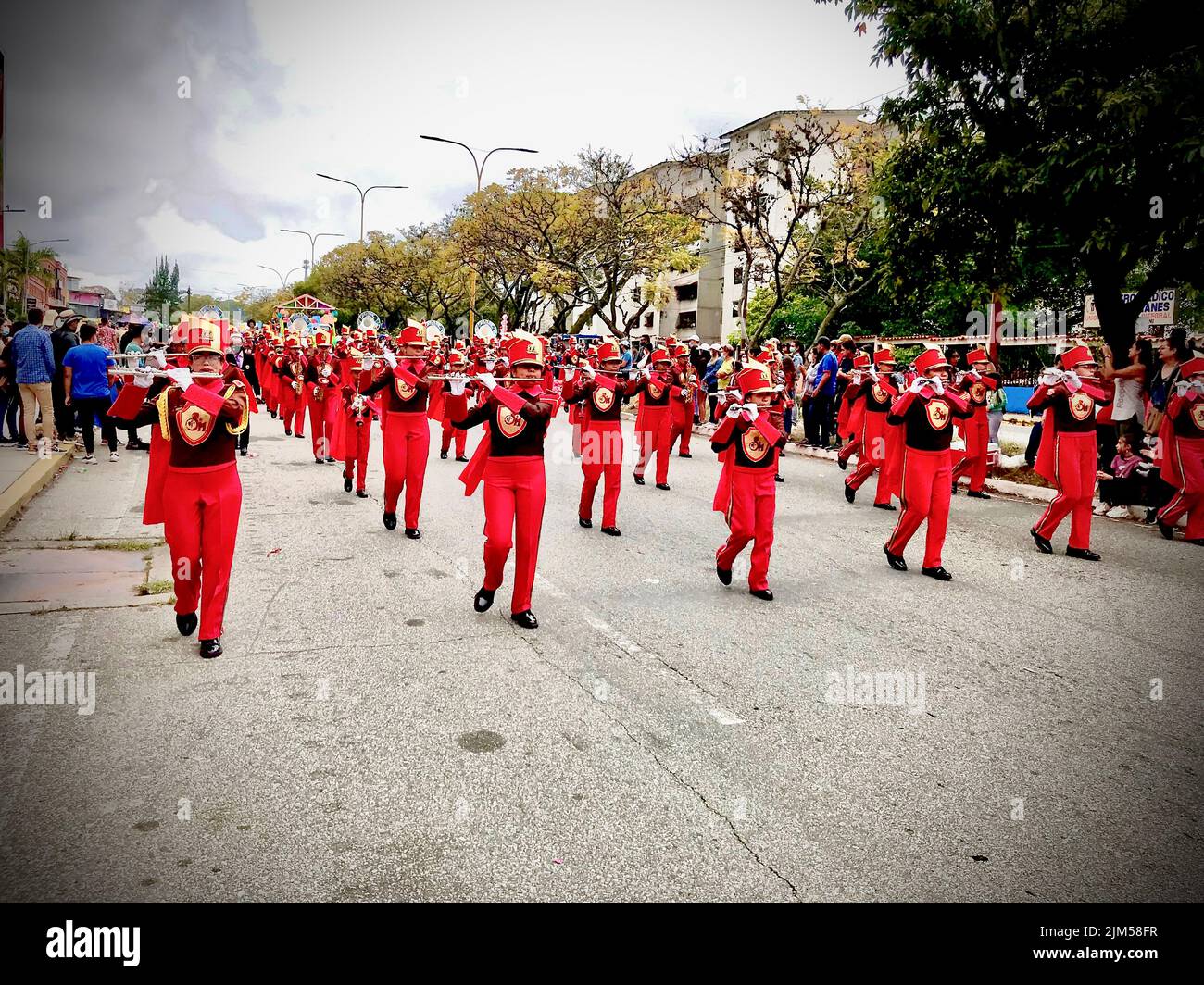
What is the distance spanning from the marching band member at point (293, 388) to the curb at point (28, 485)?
464 cm

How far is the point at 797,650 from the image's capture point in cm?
577

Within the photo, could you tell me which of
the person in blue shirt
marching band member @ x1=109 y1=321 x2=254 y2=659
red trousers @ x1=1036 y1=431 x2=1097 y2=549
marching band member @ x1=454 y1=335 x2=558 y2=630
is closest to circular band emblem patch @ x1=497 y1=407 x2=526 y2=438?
marching band member @ x1=454 y1=335 x2=558 y2=630

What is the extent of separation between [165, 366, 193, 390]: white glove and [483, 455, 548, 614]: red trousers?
2071 mm

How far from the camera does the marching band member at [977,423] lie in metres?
10.7

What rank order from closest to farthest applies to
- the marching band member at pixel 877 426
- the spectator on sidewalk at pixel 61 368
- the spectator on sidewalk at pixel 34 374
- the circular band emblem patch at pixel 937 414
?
the circular band emblem patch at pixel 937 414 → the marching band member at pixel 877 426 → the spectator on sidewalk at pixel 34 374 → the spectator on sidewalk at pixel 61 368

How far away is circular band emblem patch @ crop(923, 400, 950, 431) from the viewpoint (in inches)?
304

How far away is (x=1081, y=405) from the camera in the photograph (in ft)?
28.1

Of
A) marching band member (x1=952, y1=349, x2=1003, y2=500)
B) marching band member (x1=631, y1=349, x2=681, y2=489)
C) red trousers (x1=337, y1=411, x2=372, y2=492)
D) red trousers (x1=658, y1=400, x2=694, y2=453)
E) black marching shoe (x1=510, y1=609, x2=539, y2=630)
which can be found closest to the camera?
black marching shoe (x1=510, y1=609, x2=539, y2=630)

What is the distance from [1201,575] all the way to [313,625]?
7.89 metres

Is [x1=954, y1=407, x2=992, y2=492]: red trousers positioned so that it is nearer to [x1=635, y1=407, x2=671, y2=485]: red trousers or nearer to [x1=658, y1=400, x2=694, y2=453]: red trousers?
[x1=635, y1=407, x2=671, y2=485]: red trousers

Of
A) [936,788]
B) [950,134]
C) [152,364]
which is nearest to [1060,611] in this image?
[936,788]

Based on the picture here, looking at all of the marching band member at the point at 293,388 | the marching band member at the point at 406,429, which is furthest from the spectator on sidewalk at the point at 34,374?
the marching band member at the point at 406,429

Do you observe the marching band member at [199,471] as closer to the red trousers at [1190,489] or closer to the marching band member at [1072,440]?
the marching band member at [1072,440]
